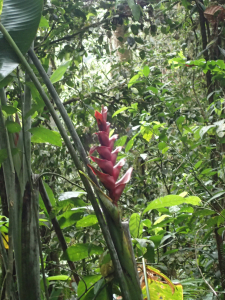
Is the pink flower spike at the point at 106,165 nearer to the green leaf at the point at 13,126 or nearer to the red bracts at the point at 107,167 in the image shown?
the red bracts at the point at 107,167

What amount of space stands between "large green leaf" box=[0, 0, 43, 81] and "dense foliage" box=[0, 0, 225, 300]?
63mm

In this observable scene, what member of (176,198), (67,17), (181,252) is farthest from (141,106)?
(176,198)

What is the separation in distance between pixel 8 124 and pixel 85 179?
23 cm

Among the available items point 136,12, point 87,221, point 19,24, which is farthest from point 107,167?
point 136,12

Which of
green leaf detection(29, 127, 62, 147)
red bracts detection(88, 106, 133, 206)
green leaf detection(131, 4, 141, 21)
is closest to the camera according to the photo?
red bracts detection(88, 106, 133, 206)

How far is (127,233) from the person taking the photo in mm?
499

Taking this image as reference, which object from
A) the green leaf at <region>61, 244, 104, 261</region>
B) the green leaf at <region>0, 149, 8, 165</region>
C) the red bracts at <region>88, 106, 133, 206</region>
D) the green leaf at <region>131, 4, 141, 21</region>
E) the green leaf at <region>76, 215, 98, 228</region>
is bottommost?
the green leaf at <region>61, 244, 104, 261</region>

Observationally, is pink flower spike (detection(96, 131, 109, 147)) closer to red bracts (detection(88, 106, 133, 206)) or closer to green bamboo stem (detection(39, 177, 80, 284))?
red bracts (detection(88, 106, 133, 206))

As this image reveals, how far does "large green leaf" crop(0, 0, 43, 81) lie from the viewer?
1.80ft

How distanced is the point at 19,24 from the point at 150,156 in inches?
45.8

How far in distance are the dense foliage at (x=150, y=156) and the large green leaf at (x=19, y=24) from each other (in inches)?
2.5

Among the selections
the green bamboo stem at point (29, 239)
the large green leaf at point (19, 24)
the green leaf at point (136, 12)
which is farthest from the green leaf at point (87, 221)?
the green leaf at point (136, 12)

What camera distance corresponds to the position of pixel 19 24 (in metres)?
0.60

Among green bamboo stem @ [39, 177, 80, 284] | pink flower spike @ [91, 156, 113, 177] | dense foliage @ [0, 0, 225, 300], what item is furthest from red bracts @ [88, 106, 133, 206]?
green bamboo stem @ [39, 177, 80, 284]
